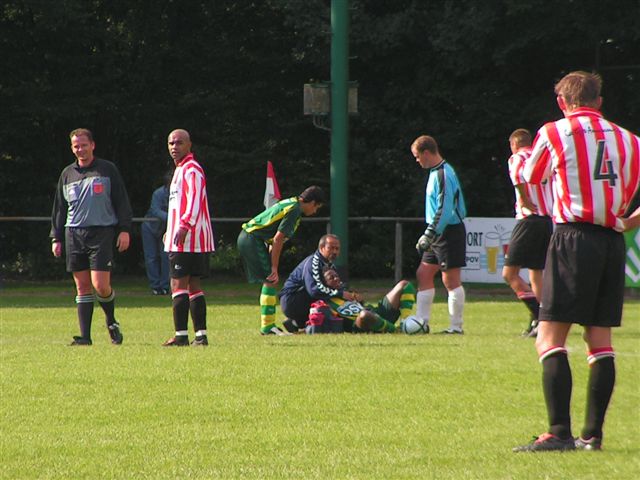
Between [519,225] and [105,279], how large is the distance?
3.85m

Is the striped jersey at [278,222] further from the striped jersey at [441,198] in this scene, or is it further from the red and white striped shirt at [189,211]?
the red and white striped shirt at [189,211]

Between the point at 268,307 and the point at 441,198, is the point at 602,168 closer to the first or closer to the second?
the point at 441,198

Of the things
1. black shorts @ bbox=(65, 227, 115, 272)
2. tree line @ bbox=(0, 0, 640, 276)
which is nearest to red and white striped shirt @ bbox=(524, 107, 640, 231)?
black shorts @ bbox=(65, 227, 115, 272)

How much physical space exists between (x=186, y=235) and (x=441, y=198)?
2.83 m

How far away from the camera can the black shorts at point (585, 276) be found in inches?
264

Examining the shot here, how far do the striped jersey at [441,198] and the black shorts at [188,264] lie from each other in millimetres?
2555

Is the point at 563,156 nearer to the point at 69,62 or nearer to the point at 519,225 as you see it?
the point at 519,225

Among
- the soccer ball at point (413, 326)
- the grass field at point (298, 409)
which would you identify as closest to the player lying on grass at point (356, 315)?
the soccer ball at point (413, 326)

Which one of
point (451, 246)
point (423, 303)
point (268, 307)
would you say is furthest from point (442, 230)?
point (268, 307)

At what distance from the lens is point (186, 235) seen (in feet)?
39.2

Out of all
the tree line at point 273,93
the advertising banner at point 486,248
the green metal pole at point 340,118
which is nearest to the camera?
the green metal pole at point 340,118

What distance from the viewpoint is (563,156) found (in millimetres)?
6762

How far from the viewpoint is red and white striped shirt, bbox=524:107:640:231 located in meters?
6.72

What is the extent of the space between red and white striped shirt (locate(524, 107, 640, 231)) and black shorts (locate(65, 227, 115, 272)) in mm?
6249
